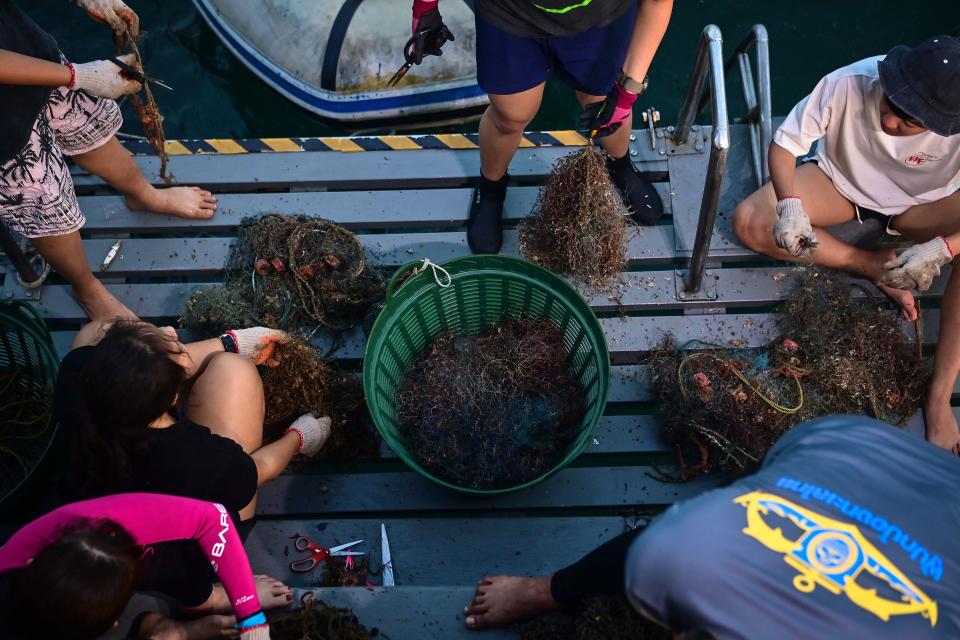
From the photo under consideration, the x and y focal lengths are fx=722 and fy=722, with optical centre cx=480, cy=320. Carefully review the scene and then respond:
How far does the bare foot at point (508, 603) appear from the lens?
2428 millimetres

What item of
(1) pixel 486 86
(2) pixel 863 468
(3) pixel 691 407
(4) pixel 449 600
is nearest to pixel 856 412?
(3) pixel 691 407

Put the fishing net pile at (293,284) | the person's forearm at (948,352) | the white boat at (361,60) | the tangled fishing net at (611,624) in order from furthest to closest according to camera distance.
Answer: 1. the white boat at (361,60)
2. the fishing net pile at (293,284)
3. the person's forearm at (948,352)
4. the tangled fishing net at (611,624)

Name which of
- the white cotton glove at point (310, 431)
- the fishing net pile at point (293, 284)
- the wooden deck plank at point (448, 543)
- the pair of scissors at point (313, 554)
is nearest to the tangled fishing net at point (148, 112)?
the fishing net pile at point (293, 284)

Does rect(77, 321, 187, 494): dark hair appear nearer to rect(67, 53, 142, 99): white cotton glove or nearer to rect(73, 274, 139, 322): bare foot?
rect(67, 53, 142, 99): white cotton glove

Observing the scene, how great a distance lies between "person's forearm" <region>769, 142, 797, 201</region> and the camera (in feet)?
9.32

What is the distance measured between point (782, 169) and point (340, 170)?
6.58 feet

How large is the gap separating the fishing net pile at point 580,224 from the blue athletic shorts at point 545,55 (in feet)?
1.03

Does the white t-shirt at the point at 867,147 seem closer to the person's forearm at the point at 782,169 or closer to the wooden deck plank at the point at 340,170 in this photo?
the person's forearm at the point at 782,169

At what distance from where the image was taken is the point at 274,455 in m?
2.60

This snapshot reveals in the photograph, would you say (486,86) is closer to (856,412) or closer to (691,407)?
(691,407)

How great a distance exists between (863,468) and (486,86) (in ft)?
6.08

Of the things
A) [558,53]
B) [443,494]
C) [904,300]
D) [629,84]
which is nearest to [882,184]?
[904,300]

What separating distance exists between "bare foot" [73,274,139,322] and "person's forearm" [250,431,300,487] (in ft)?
3.10

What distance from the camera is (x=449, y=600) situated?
2516mm
